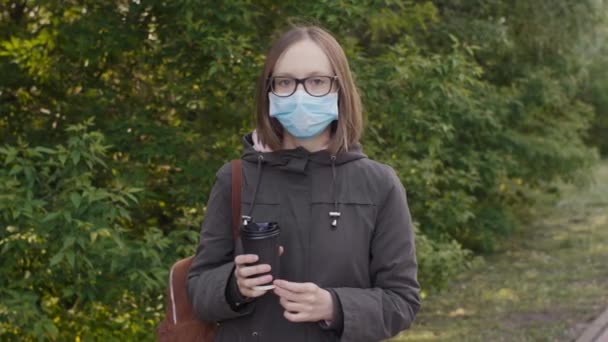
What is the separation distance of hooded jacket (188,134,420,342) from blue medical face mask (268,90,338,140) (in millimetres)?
79

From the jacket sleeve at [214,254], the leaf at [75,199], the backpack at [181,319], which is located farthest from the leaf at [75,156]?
the jacket sleeve at [214,254]

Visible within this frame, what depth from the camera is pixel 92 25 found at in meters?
7.40

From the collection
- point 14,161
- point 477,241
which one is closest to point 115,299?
point 14,161

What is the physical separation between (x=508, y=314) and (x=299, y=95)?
338 inches

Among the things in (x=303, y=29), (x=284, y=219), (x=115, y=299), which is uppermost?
(x=303, y=29)

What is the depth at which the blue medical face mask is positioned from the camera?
2.80 meters

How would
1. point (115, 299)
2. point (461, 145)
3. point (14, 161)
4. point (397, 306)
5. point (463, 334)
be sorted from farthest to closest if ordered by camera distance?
point (461, 145), point (463, 334), point (115, 299), point (14, 161), point (397, 306)

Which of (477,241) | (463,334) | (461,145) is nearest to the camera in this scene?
(463,334)

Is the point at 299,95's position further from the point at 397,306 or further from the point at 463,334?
the point at 463,334

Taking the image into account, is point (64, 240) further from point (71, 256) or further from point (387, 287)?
point (387, 287)

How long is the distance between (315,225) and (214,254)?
0.30 meters

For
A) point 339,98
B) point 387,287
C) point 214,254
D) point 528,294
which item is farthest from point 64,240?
point 528,294

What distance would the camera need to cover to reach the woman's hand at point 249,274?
2.52 meters

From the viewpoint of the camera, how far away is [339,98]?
291 centimetres
